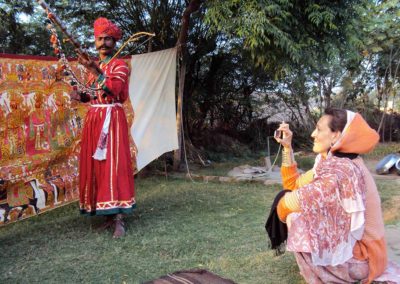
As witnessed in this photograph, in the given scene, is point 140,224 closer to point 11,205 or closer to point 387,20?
point 11,205

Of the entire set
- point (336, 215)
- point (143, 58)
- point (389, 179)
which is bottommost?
point (389, 179)

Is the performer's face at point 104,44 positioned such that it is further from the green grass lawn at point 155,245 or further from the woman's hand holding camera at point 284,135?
the woman's hand holding camera at point 284,135

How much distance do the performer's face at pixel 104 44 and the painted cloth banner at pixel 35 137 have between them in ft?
2.19

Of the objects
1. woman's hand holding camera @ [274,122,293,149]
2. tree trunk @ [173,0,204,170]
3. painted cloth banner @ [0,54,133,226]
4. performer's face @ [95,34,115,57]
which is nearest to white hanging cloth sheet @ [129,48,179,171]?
tree trunk @ [173,0,204,170]

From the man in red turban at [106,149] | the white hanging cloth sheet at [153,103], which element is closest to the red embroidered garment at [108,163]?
the man in red turban at [106,149]

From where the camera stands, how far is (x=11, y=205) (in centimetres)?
369

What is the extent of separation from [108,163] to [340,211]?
219 centimetres

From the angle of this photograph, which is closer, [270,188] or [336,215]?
[336,215]

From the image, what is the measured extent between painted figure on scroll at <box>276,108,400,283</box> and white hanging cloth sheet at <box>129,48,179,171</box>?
10.4 ft

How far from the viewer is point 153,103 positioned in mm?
5590

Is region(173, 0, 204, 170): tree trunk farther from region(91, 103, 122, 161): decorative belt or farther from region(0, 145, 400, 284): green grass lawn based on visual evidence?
region(91, 103, 122, 161): decorative belt

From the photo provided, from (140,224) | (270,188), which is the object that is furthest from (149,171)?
(140,224)

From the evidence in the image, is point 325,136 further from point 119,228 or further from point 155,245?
point 119,228

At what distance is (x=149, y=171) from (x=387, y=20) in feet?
18.6
